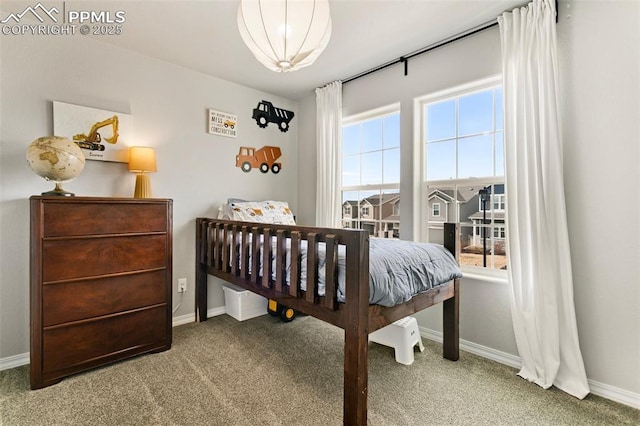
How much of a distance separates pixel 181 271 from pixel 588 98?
315 centimetres

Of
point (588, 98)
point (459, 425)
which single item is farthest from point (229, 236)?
point (588, 98)

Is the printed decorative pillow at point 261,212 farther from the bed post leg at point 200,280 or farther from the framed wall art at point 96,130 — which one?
the framed wall art at point 96,130

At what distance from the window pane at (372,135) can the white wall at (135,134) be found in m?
0.94

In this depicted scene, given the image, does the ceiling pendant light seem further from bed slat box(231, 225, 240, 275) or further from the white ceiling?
bed slat box(231, 225, 240, 275)

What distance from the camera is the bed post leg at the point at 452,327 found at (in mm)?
2031

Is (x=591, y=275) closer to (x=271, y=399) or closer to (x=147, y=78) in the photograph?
(x=271, y=399)

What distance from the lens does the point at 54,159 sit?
5.73 feet

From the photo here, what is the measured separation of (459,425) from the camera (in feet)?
4.67

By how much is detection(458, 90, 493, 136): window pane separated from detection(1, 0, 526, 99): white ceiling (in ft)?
1.57

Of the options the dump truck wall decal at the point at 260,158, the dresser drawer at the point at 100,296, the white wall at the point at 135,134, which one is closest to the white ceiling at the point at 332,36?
the white wall at the point at 135,134

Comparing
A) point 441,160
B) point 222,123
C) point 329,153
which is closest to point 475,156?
point 441,160

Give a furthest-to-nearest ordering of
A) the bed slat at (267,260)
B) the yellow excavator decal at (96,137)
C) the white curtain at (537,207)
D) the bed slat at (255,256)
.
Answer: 1. the yellow excavator decal at (96,137)
2. the bed slat at (255,256)
3. the bed slat at (267,260)
4. the white curtain at (537,207)

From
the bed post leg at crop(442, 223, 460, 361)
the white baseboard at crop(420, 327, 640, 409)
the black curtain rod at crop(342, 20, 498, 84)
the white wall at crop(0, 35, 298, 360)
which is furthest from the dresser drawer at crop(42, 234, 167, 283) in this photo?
the black curtain rod at crop(342, 20, 498, 84)

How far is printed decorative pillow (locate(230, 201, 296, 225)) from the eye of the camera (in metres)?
2.66
